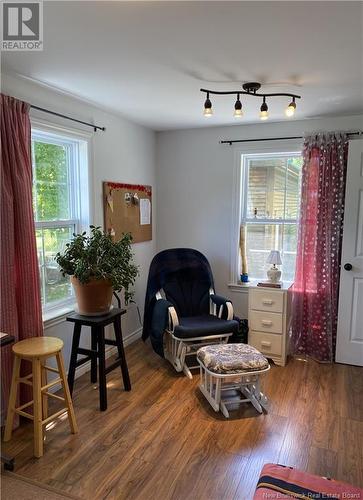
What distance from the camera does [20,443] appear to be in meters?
2.19

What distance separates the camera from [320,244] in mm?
3369

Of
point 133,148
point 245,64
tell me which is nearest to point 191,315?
point 133,148

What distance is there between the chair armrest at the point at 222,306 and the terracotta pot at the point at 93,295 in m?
1.16

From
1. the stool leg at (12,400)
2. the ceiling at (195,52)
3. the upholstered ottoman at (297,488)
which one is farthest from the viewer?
the stool leg at (12,400)

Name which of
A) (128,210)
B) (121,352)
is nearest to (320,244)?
(128,210)

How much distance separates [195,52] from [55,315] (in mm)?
2091

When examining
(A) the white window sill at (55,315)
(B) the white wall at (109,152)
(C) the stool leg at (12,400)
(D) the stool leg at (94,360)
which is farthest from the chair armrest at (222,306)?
(C) the stool leg at (12,400)

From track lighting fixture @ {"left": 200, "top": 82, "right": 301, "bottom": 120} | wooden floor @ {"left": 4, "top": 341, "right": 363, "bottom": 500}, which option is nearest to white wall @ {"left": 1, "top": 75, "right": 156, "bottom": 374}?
wooden floor @ {"left": 4, "top": 341, "right": 363, "bottom": 500}

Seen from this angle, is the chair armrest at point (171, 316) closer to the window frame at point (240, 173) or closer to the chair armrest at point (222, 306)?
the chair armrest at point (222, 306)

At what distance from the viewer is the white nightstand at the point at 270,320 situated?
3.31m

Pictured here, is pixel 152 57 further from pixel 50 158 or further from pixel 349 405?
pixel 349 405

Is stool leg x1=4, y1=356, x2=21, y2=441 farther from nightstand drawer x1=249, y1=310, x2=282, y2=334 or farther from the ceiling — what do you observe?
nightstand drawer x1=249, y1=310, x2=282, y2=334

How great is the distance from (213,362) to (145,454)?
28.9 inches

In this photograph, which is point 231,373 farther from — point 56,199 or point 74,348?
point 56,199
